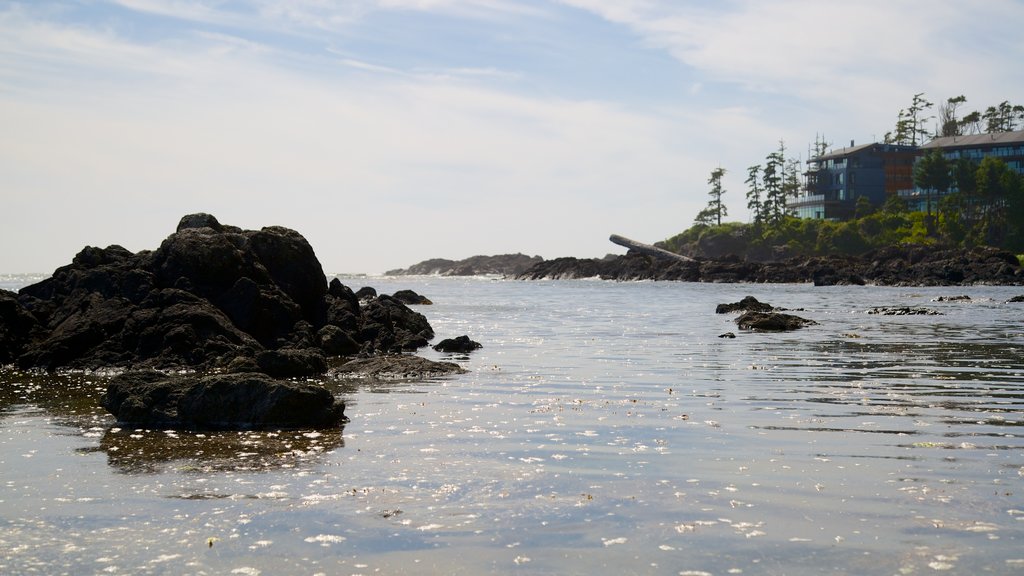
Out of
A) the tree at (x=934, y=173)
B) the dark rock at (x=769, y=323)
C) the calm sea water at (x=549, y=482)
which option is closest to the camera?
the calm sea water at (x=549, y=482)

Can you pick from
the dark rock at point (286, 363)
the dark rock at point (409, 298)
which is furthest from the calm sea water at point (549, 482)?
the dark rock at point (409, 298)

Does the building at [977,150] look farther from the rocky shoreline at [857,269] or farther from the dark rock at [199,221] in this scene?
the dark rock at [199,221]

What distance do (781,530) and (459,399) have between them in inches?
384

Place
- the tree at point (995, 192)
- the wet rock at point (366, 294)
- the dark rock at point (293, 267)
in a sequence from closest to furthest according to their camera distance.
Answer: the dark rock at point (293, 267)
the wet rock at point (366, 294)
the tree at point (995, 192)

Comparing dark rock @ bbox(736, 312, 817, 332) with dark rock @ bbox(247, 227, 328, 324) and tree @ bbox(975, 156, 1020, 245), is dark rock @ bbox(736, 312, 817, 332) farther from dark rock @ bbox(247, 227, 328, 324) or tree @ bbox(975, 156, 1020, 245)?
tree @ bbox(975, 156, 1020, 245)

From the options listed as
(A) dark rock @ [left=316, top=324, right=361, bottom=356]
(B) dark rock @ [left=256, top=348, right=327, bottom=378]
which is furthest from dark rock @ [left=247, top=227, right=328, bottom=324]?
(B) dark rock @ [left=256, top=348, right=327, bottom=378]

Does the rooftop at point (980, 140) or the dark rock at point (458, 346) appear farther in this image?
the rooftop at point (980, 140)

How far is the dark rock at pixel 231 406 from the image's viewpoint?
14.8 metres

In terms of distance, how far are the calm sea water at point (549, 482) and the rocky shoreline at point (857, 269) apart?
7426 centimetres

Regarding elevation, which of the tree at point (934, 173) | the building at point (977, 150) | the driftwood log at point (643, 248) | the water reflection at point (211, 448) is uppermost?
the building at point (977, 150)

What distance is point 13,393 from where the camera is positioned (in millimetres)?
18812

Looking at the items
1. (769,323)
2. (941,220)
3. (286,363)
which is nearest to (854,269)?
(941,220)

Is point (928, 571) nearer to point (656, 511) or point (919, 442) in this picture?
point (656, 511)

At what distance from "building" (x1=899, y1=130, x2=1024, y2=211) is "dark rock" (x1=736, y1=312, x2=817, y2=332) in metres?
114
